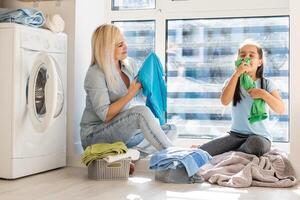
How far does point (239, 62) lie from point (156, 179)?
831 mm

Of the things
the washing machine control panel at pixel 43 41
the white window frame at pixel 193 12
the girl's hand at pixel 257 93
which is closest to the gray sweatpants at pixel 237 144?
the girl's hand at pixel 257 93

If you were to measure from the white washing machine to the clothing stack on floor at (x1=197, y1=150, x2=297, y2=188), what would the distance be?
92 cm

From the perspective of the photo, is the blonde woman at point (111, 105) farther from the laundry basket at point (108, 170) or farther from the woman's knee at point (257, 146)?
the woman's knee at point (257, 146)

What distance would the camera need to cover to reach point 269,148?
8.94ft

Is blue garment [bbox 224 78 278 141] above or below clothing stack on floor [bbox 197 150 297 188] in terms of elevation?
Answer: above

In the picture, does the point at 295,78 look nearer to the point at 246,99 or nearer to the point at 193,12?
the point at 246,99

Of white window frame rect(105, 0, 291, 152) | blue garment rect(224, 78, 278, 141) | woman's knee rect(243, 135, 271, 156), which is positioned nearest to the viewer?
woman's knee rect(243, 135, 271, 156)

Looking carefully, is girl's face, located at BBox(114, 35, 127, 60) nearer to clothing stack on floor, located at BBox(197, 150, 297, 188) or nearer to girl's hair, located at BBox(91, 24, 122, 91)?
girl's hair, located at BBox(91, 24, 122, 91)

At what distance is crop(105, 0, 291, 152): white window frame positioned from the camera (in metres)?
3.08

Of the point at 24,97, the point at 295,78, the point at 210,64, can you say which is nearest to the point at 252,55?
the point at 295,78

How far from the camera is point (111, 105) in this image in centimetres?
277

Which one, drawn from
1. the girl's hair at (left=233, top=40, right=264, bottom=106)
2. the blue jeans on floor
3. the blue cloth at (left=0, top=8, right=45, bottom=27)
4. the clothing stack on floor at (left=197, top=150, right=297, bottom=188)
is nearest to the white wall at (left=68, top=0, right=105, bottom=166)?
the blue jeans on floor

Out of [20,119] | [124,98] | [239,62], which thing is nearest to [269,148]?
[239,62]

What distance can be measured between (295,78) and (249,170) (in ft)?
1.78
